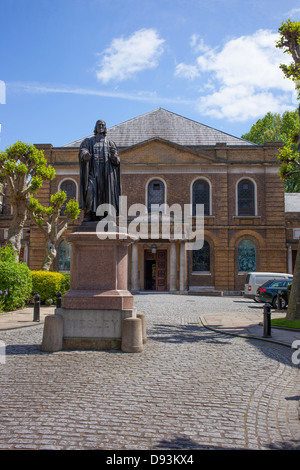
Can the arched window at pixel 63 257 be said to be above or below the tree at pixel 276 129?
below

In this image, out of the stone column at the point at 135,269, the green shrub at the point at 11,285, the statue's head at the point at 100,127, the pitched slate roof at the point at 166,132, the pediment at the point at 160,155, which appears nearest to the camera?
the statue's head at the point at 100,127

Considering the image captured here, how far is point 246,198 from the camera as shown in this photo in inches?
1200

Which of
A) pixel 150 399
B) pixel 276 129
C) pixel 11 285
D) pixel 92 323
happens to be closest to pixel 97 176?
pixel 92 323

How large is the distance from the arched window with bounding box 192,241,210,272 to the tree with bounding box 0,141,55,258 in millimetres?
14562

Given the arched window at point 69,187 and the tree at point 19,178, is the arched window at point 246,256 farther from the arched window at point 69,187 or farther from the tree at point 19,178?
the tree at point 19,178

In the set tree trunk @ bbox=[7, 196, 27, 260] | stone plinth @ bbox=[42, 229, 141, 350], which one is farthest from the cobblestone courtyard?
tree trunk @ bbox=[7, 196, 27, 260]

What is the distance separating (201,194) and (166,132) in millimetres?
6681

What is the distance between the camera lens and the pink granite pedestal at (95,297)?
23.0ft

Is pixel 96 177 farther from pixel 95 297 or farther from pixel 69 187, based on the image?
pixel 69 187

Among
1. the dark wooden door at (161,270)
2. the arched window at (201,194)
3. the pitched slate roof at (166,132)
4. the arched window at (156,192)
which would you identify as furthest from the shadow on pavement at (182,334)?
the pitched slate roof at (166,132)

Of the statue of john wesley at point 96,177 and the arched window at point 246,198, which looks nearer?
the statue of john wesley at point 96,177

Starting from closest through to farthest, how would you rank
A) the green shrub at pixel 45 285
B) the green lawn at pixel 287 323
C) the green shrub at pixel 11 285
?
the green lawn at pixel 287 323
the green shrub at pixel 11 285
the green shrub at pixel 45 285

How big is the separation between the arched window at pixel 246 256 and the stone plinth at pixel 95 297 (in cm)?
2350

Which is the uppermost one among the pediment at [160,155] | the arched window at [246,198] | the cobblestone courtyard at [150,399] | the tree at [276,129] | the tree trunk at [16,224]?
the tree at [276,129]
